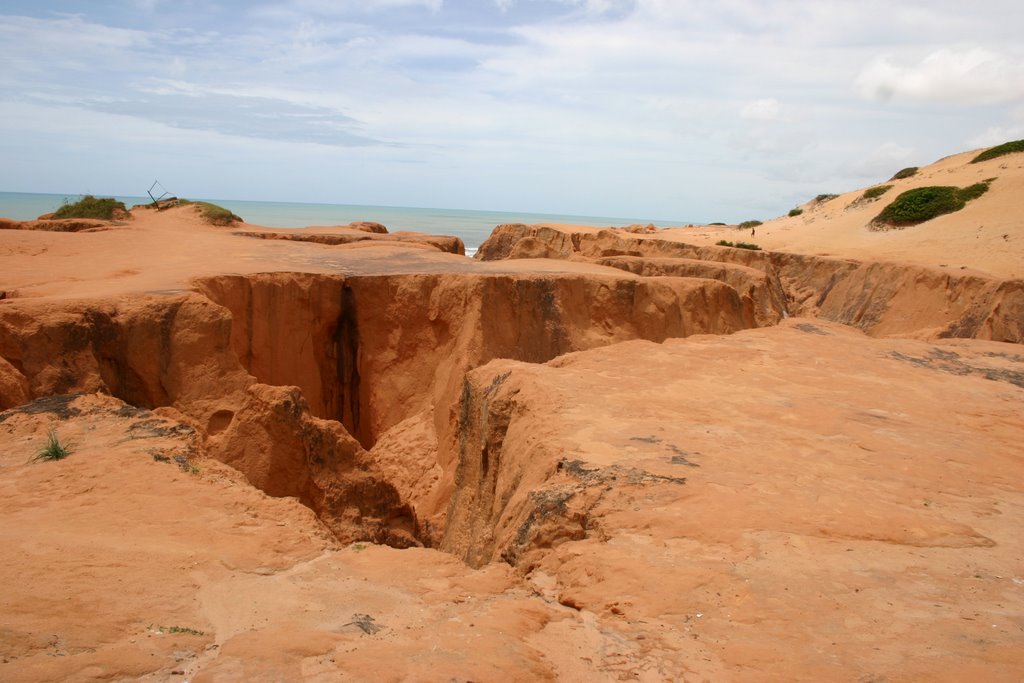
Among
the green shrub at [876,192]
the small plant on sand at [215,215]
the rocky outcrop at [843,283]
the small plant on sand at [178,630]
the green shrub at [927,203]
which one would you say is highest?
the green shrub at [876,192]

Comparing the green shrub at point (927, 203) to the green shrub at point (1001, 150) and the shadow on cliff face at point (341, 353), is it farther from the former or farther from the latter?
the shadow on cliff face at point (341, 353)

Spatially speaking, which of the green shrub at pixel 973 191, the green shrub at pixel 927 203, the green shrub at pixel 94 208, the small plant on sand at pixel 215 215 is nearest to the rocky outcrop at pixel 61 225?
the green shrub at pixel 94 208

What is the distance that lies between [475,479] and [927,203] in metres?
25.5

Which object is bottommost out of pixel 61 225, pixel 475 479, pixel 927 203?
pixel 475 479

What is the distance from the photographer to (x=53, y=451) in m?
6.62

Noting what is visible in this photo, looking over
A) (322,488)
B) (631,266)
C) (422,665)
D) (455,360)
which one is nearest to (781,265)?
(631,266)

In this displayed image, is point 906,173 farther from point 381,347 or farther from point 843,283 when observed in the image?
point 381,347

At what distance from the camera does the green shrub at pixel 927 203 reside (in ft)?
92.2

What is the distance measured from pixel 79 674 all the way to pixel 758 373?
8.41m

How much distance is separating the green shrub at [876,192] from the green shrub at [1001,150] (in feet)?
10.9

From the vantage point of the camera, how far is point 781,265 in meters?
26.1

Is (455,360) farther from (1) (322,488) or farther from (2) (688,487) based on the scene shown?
(2) (688,487)

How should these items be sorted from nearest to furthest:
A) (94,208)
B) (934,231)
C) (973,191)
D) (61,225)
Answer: (61,225) < (94,208) < (934,231) < (973,191)

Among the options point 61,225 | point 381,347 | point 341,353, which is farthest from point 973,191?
point 61,225
